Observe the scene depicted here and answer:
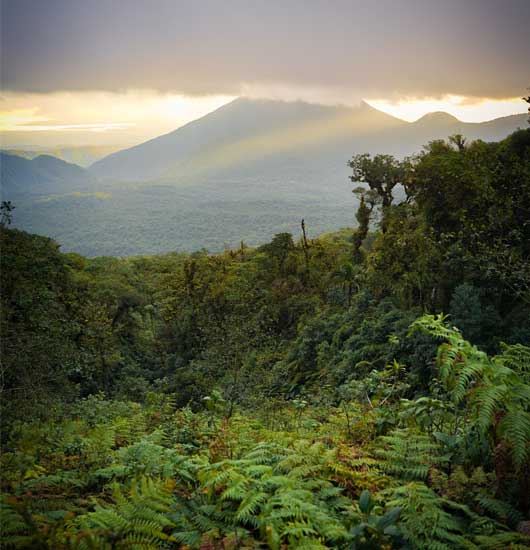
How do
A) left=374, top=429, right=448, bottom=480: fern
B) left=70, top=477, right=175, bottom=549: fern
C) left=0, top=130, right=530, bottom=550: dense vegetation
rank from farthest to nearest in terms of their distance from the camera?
left=374, top=429, right=448, bottom=480: fern, left=0, top=130, right=530, bottom=550: dense vegetation, left=70, top=477, right=175, bottom=549: fern

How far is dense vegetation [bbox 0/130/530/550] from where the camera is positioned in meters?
2.96

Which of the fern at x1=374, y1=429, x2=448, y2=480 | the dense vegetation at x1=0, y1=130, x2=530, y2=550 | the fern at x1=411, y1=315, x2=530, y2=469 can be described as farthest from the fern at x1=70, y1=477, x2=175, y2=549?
the fern at x1=411, y1=315, x2=530, y2=469

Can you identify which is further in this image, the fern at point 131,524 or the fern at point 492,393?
the fern at point 492,393

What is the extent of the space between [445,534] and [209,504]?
72.2 inches

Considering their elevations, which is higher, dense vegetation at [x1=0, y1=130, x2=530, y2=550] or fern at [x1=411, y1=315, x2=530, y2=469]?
fern at [x1=411, y1=315, x2=530, y2=469]

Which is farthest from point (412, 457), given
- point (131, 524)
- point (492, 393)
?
point (131, 524)

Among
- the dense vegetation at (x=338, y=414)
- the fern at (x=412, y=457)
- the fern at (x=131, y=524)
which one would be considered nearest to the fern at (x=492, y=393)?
the dense vegetation at (x=338, y=414)

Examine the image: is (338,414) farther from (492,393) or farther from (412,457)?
(492,393)

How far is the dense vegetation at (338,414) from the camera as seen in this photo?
296cm

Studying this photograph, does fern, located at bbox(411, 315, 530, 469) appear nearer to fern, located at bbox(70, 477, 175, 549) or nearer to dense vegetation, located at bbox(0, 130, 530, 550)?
dense vegetation, located at bbox(0, 130, 530, 550)

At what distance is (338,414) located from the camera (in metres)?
6.54

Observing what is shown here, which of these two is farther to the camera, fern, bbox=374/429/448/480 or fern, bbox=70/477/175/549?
fern, bbox=374/429/448/480

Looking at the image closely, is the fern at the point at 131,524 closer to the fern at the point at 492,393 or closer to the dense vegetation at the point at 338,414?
the dense vegetation at the point at 338,414

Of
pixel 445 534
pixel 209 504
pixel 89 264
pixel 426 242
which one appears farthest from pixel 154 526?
pixel 89 264
